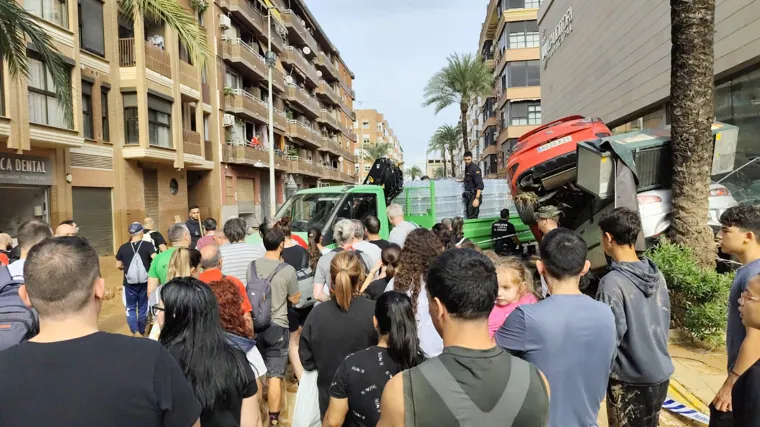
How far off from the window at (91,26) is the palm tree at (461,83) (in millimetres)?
23922

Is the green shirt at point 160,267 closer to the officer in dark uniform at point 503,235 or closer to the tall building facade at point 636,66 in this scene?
the officer in dark uniform at point 503,235

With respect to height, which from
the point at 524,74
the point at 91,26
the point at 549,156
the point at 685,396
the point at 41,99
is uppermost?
the point at 524,74

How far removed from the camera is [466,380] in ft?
5.02

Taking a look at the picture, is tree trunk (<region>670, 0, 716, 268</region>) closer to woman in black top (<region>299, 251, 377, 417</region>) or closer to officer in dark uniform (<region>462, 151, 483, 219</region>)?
officer in dark uniform (<region>462, 151, 483, 219</region>)

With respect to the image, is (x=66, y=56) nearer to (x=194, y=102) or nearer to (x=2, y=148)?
(x=2, y=148)

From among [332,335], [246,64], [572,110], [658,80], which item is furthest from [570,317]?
[246,64]

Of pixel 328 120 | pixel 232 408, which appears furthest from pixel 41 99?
pixel 328 120

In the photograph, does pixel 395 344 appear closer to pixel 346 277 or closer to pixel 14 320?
pixel 346 277

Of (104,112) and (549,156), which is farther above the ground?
(104,112)

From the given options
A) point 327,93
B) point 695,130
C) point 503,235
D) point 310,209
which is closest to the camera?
point 695,130

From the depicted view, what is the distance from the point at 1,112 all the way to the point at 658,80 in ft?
62.1

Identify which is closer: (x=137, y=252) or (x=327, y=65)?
(x=137, y=252)

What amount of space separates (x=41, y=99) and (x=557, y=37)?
884 inches

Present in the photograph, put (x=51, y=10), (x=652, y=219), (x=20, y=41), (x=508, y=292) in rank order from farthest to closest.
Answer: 1. (x=51, y=10)
2. (x=652, y=219)
3. (x=20, y=41)
4. (x=508, y=292)
